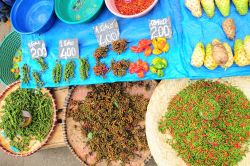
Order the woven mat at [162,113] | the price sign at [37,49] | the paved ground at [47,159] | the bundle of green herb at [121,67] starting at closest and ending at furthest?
the woven mat at [162,113] < the bundle of green herb at [121,67] < the price sign at [37,49] < the paved ground at [47,159]

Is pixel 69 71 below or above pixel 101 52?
below

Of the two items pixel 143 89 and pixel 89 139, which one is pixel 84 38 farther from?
pixel 89 139

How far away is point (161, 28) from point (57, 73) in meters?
1.06

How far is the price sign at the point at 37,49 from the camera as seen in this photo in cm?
288

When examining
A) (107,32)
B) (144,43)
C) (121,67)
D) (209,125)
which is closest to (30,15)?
(107,32)

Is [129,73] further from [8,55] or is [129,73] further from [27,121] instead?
[8,55]

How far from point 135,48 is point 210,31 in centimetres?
64

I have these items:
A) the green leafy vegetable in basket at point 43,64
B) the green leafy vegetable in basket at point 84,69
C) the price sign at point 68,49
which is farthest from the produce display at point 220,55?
the green leafy vegetable in basket at point 43,64

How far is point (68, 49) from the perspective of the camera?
279cm

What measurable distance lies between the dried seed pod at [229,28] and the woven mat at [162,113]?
1.17ft

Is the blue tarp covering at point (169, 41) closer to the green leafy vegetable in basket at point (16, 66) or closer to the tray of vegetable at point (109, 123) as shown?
the tray of vegetable at point (109, 123)

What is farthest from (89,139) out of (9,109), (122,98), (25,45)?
(25,45)

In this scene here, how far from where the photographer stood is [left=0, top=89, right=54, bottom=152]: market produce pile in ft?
10.1

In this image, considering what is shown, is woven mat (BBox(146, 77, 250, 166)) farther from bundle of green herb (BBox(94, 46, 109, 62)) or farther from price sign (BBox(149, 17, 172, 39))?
bundle of green herb (BBox(94, 46, 109, 62))
